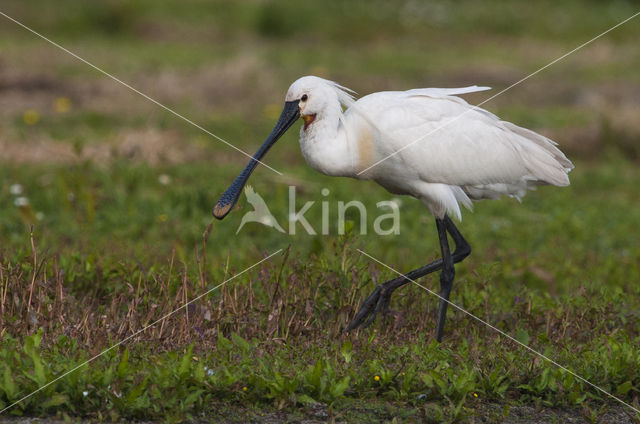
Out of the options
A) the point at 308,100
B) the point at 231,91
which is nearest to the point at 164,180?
the point at 308,100

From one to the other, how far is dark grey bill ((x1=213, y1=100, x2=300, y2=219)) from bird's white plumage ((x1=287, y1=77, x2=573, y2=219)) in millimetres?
69

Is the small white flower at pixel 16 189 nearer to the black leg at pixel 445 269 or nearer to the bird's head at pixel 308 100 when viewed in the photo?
the bird's head at pixel 308 100

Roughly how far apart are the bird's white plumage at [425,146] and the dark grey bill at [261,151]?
0.23 feet

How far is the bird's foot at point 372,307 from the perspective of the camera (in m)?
4.67

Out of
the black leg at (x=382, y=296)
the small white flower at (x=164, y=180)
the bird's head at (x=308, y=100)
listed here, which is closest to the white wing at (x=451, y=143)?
the bird's head at (x=308, y=100)

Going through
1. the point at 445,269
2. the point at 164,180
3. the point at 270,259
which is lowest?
the point at 270,259

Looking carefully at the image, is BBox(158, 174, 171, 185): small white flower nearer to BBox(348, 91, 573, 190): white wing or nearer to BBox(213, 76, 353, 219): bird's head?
BBox(213, 76, 353, 219): bird's head

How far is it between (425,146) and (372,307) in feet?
2.99

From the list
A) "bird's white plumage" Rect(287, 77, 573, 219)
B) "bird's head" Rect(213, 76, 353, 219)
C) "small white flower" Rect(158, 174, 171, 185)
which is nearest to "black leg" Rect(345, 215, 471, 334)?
"bird's white plumage" Rect(287, 77, 573, 219)

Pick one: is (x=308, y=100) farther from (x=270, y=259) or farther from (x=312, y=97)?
(x=270, y=259)

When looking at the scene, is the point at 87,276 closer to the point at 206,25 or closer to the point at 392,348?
the point at 392,348

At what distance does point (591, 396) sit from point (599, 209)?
4954mm

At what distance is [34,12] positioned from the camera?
1933 cm

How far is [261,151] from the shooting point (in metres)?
4.91
